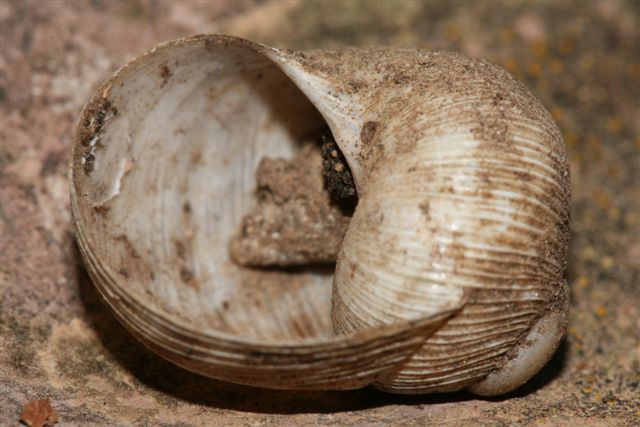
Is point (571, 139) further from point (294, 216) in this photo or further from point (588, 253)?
point (294, 216)

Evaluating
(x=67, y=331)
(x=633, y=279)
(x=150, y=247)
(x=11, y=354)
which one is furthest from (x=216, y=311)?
(x=633, y=279)

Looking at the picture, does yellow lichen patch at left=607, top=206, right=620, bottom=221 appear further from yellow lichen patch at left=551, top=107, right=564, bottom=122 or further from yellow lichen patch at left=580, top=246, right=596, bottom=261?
yellow lichen patch at left=551, top=107, right=564, bottom=122

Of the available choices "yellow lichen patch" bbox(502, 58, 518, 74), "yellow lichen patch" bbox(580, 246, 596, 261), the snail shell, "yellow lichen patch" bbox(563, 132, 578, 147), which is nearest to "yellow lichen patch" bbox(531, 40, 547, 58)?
"yellow lichen patch" bbox(502, 58, 518, 74)

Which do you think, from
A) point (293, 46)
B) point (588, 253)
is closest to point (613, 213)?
point (588, 253)

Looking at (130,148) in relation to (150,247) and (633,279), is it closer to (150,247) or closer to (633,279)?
(150,247)

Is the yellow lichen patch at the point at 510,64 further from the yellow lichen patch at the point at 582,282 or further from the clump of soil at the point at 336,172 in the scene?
the clump of soil at the point at 336,172
